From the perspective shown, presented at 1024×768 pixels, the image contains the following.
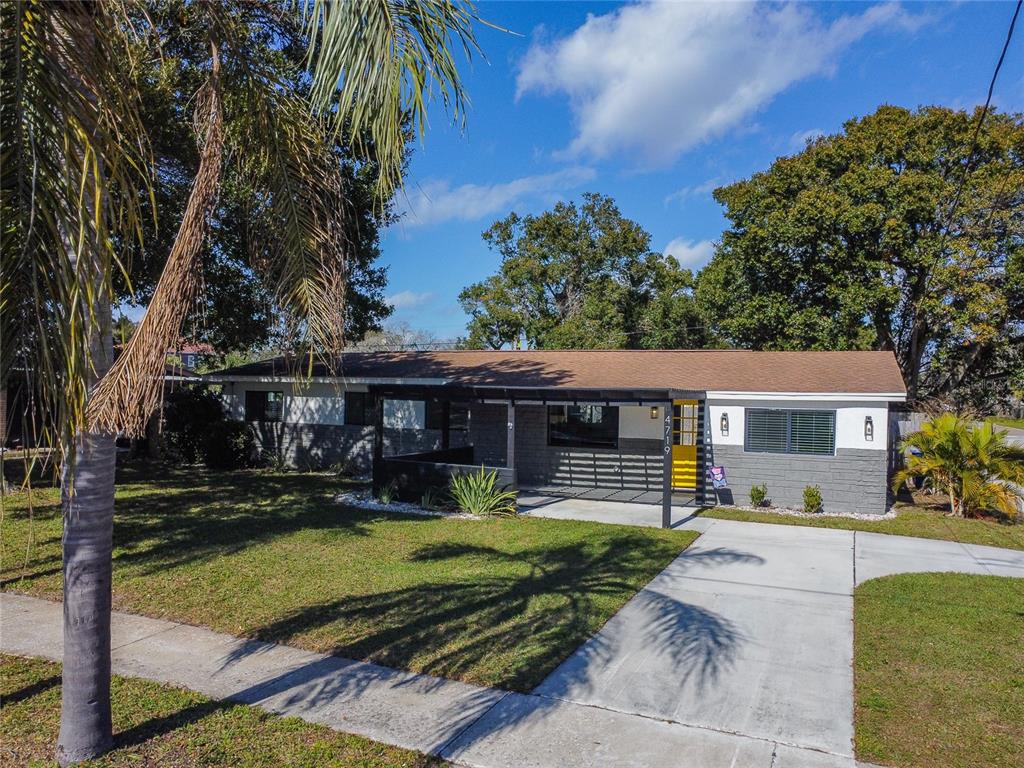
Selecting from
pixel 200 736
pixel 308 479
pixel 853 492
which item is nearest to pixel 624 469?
pixel 853 492

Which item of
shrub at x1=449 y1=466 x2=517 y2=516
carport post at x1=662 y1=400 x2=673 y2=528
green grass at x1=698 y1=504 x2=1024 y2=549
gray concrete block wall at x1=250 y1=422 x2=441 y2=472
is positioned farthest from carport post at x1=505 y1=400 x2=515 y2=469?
gray concrete block wall at x1=250 y1=422 x2=441 y2=472

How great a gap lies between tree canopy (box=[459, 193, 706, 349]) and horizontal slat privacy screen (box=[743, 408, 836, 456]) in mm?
16119

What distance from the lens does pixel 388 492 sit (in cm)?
1356

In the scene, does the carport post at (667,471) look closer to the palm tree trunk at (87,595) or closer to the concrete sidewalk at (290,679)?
the concrete sidewalk at (290,679)

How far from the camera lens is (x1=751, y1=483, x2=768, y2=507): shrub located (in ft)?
44.6

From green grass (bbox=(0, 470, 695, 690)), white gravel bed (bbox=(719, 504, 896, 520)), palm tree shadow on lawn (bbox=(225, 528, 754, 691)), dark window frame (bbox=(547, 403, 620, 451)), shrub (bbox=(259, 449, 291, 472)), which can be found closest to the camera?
palm tree shadow on lawn (bbox=(225, 528, 754, 691))

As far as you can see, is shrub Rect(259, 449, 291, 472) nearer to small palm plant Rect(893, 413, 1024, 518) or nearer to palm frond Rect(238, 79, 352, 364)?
palm frond Rect(238, 79, 352, 364)

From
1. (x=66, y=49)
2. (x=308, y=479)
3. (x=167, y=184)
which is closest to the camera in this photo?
(x=66, y=49)

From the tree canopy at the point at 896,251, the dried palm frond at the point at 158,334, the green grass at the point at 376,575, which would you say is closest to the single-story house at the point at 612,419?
the green grass at the point at 376,575

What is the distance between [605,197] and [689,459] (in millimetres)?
20257

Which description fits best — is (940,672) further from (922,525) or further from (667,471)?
(922,525)

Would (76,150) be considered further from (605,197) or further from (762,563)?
(605,197)

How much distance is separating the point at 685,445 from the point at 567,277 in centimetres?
1802

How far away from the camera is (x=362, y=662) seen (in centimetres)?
569
